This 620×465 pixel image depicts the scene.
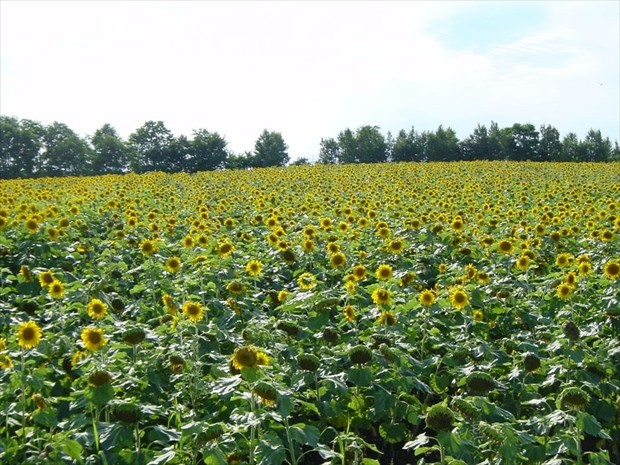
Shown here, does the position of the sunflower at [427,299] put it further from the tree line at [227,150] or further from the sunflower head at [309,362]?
the tree line at [227,150]

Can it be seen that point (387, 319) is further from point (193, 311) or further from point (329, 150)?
point (329, 150)

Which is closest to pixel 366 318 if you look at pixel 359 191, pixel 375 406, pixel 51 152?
pixel 375 406

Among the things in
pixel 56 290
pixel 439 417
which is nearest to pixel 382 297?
pixel 439 417

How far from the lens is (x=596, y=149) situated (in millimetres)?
57594

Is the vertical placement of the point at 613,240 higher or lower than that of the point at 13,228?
lower

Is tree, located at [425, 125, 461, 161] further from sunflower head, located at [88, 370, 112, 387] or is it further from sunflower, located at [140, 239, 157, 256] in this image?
sunflower head, located at [88, 370, 112, 387]

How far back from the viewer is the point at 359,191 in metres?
14.8

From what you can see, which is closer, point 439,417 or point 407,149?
point 439,417

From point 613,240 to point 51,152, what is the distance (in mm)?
62604

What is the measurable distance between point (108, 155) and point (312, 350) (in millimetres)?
61732

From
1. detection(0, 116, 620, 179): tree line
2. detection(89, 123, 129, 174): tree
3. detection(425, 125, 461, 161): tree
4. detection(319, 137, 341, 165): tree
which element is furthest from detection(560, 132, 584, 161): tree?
detection(89, 123, 129, 174): tree

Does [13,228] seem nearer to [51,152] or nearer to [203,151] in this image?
[203,151]

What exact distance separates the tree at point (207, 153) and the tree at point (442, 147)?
1650 centimetres

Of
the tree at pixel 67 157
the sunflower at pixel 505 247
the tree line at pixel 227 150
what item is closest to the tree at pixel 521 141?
the tree line at pixel 227 150
